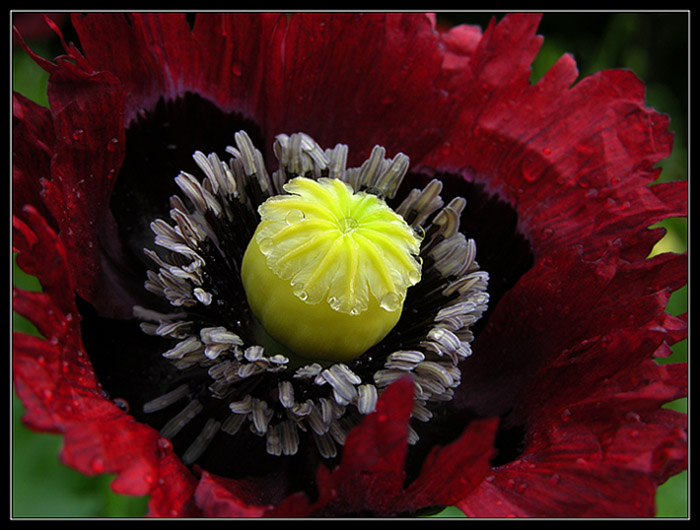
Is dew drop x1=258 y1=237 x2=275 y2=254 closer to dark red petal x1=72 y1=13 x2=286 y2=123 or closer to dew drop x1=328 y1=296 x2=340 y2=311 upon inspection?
dew drop x1=328 y1=296 x2=340 y2=311

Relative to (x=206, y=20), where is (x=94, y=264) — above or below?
below

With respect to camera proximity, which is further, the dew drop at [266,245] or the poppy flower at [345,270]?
the dew drop at [266,245]

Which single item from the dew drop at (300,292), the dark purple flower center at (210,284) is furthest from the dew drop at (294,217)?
the dark purple flower center at (210,284)

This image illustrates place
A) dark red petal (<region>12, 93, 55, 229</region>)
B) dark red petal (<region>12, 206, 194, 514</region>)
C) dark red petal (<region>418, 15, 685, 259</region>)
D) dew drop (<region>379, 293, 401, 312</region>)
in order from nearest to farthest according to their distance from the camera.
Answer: dark red petal (<region>12, 206, 194, 514</region>)
dark red petal (<region>12, 93, 55, 229</region>)
dew drop (<region>379, 293, 401, 312</region>)
dark red petal (<region>418, 15, 685, 259</region>)

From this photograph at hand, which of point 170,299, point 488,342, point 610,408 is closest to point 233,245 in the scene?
point 170,299

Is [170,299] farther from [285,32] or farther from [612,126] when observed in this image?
[612,126]

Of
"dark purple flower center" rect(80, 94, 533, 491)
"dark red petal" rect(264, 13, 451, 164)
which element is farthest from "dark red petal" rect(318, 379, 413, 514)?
"dark red petal" rect(264, 13, 451, 164)

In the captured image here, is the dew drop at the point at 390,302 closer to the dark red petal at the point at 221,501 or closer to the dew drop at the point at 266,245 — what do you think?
the dew drop at the point at 266,245
